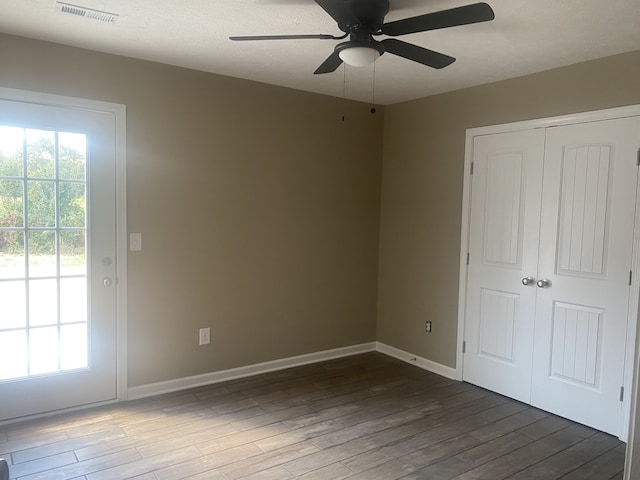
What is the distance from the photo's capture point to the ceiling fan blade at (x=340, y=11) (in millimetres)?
1861

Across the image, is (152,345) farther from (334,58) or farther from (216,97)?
(334,58)

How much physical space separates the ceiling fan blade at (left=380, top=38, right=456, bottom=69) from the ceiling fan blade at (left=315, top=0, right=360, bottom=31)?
23 centimetres

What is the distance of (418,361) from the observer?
14.4ft

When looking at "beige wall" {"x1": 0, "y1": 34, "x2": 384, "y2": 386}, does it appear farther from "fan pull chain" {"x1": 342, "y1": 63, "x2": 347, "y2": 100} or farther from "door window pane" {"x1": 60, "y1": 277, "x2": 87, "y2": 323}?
→ "door window pane" {"x1": 60, "y1": 277, "x2": 87, "y2": 323}

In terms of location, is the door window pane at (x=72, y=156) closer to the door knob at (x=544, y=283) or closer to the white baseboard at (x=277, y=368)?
the white baseboard at (x=277, y=368)

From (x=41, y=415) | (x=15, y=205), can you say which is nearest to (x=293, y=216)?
(x=15, y=205)

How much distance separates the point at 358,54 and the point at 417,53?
0.34 m

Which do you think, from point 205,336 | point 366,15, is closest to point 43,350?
point 205,336

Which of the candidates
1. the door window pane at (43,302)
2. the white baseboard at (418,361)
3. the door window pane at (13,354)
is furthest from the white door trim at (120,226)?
the white baseboard at (418,361)

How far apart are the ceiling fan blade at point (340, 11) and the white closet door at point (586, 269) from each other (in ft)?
6.66

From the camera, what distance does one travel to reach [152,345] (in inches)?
138

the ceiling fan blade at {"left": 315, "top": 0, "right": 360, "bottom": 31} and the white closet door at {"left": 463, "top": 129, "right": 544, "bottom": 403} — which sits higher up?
the ceiling fan blade at {"left": 315, "top": 0, "right": 360, "bottom": 31}

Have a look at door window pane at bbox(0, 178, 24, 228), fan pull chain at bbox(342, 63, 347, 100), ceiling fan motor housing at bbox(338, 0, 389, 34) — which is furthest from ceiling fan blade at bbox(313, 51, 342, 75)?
door window pane at bbox(0, 178, 24, 228)

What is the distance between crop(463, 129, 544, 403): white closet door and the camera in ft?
11.5
